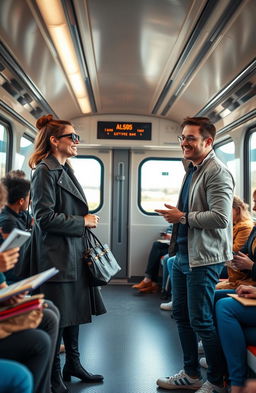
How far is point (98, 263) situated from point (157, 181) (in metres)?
4.67

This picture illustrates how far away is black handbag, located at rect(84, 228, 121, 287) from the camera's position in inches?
94.8

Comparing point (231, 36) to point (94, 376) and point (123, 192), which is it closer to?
point (94, 376)

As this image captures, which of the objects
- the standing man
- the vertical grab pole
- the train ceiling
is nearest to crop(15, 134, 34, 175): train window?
the train ceiling

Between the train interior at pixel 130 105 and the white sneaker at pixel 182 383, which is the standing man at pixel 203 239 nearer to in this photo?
the white sneaker at pixel 182 383

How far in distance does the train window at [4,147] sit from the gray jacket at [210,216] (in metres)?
2.57

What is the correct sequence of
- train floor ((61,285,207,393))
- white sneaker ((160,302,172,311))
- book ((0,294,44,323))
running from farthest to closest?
1. white sneaker ((160,302,172,311))
2. train floor ((61,285,207,393))
3. book ((0,294,44,323))

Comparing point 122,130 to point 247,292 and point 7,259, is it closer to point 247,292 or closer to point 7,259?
point 247,292

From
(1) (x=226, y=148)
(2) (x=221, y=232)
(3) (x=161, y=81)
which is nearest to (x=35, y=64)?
(3) (x=161, y=81)

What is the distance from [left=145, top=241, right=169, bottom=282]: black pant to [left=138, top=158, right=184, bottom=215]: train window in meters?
0.79

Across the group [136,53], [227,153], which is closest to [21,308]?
[136,53]

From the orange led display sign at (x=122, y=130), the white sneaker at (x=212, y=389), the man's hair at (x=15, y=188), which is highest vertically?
the orange led display sign at (x=122, y=130)

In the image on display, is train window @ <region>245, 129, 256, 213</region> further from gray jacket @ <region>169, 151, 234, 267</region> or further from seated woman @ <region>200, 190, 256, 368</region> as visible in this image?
gray jacket @ <region>169, 151, 234, 267</region>

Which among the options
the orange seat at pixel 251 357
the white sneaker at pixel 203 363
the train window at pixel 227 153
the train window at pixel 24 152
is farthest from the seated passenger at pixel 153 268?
the orange seat at pixel 251 357

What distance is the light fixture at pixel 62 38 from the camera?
2.83m
